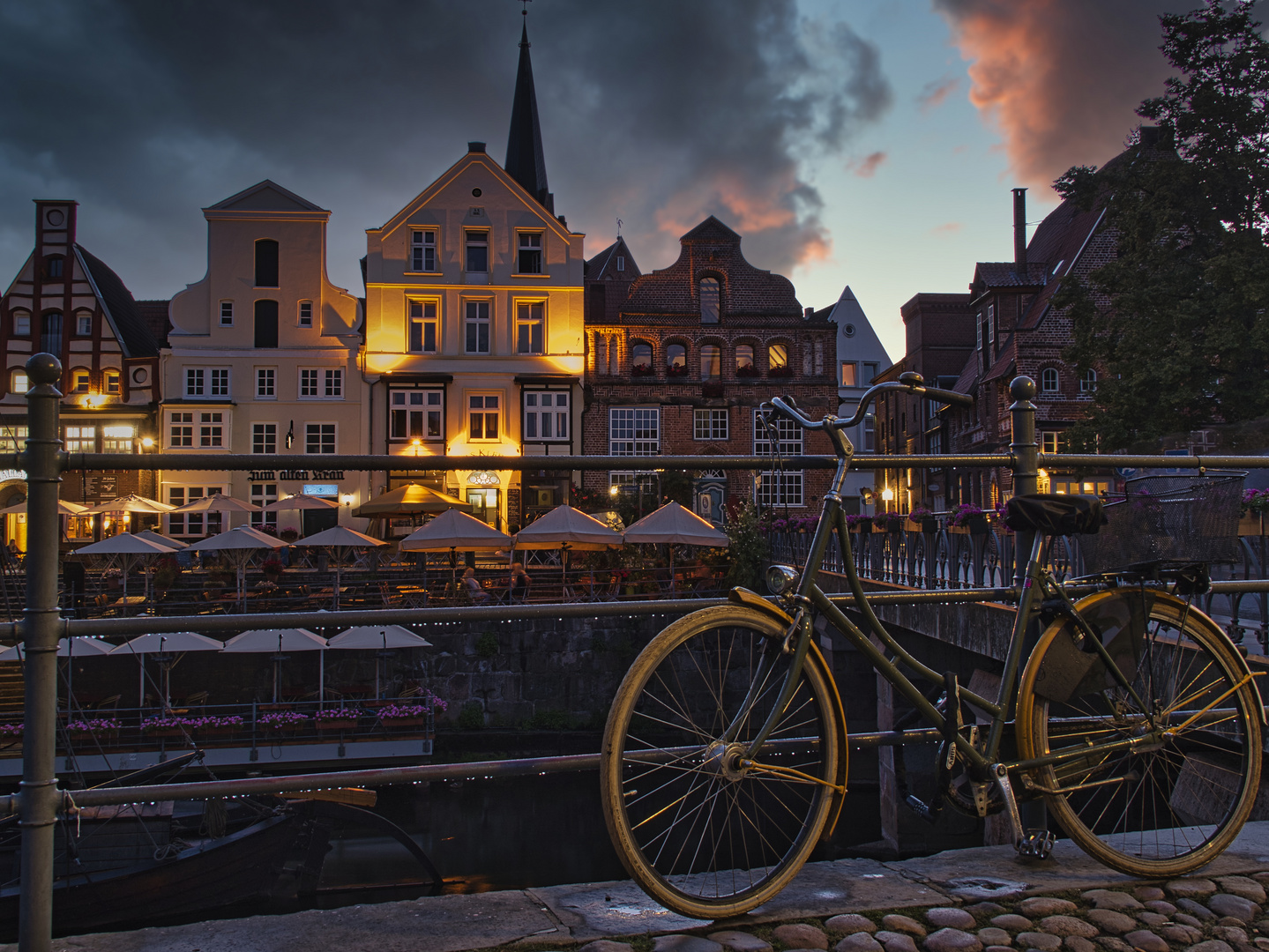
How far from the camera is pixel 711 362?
114ft

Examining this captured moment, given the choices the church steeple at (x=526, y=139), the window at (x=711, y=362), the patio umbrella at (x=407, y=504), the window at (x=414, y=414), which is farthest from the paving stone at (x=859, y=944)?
the church steeple at (x=526, y=139)

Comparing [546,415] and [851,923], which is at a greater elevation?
[546,415]

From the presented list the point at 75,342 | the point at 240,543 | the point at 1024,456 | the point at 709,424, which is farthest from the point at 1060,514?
the point at 75,342

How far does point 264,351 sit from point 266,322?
44.6 inches

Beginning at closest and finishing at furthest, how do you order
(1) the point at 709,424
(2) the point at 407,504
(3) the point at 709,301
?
(2) the point at 407,504 < (1) the point at 709,424 < (3) the point at 709,301

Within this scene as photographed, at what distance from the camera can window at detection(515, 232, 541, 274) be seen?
3300 cm

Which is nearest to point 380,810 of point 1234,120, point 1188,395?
point 1188,395

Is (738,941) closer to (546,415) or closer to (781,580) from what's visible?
(781,580)

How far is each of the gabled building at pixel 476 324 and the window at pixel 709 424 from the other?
4.44 metres

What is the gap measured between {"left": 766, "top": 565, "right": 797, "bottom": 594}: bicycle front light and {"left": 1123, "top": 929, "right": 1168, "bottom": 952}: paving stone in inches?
42.6

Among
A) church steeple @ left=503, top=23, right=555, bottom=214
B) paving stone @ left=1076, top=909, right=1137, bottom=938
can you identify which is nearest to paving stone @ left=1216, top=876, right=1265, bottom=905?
paving stone @ left=1076, top=909, right=1137, bottom=938

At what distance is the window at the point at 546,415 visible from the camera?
32.3m

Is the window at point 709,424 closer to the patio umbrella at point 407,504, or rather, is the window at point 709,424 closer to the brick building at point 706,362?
the brick building at point 706,362

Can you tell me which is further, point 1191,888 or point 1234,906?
point 1191,888
